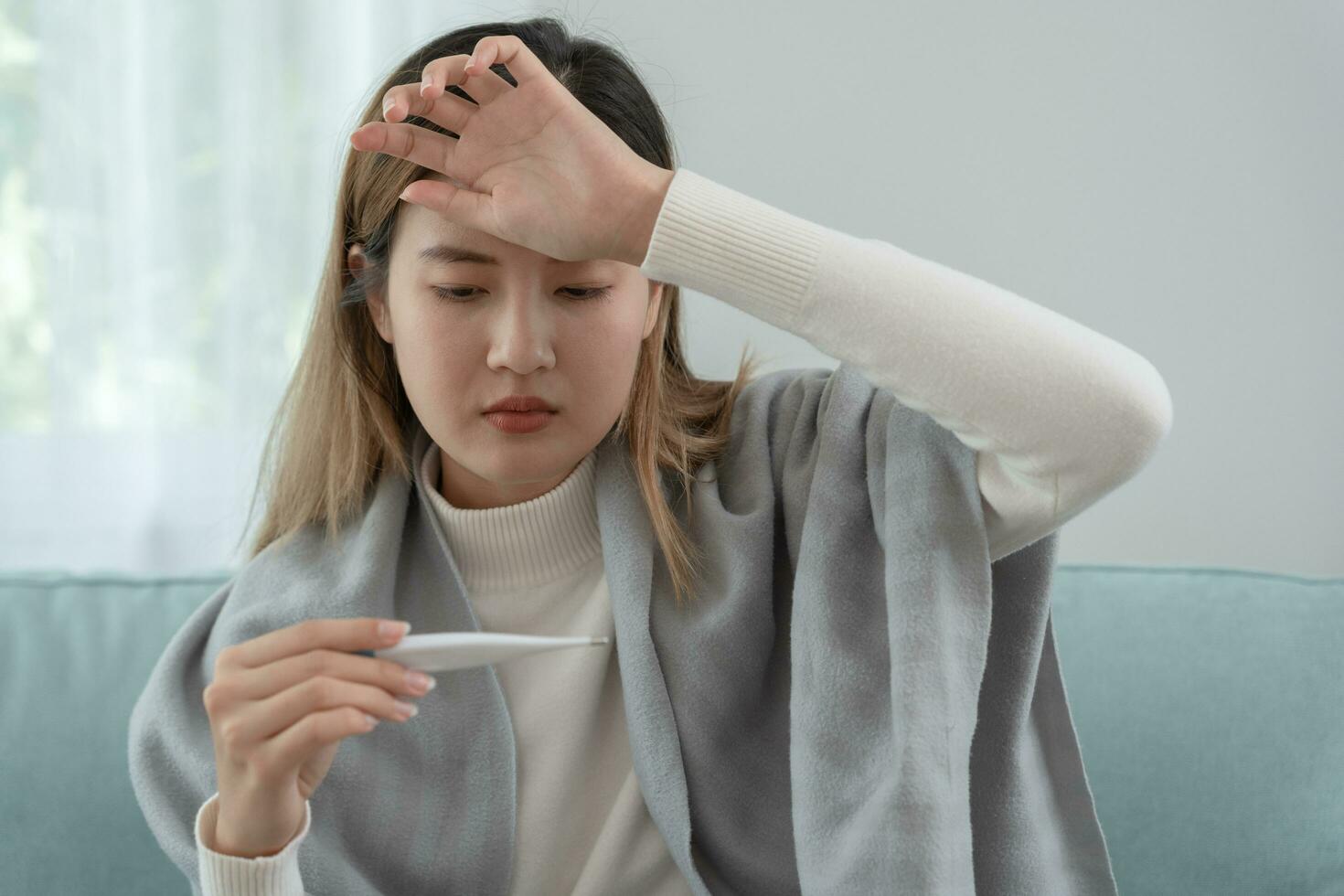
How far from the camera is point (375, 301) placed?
1127mm

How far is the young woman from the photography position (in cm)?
85

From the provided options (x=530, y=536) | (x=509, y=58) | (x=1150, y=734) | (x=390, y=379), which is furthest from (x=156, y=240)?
(x=1150, y=734)

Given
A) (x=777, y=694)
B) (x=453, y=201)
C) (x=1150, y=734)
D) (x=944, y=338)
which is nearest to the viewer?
(x=944, y=338)

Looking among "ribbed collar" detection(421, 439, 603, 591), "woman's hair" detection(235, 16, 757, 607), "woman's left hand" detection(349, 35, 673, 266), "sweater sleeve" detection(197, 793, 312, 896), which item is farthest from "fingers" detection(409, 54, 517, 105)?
"sweater sleeve" detection(197, 793, 312, 896)

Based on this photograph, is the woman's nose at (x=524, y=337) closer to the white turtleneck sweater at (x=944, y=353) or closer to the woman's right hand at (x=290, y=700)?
the white turtleneck sweater at (x=944, y=353)

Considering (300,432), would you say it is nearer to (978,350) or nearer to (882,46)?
(978,350)

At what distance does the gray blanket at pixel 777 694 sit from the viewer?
0.89 m

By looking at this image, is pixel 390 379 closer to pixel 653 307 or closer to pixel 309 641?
pixel 653 307

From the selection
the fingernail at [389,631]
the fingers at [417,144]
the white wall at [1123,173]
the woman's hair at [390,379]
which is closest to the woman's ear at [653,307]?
the woman's hair at [390,379]

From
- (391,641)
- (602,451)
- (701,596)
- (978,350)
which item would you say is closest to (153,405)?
(602,451)

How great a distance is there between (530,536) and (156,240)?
0.95 metres

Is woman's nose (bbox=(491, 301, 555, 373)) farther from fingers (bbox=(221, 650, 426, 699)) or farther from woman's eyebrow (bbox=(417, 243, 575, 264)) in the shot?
fingers (bbox=(221, 650, 426, 699))

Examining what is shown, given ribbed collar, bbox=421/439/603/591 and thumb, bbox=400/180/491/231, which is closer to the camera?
thumb, bbox=400/180/491/231

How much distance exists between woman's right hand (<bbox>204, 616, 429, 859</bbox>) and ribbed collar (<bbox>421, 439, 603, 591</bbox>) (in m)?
0.33
